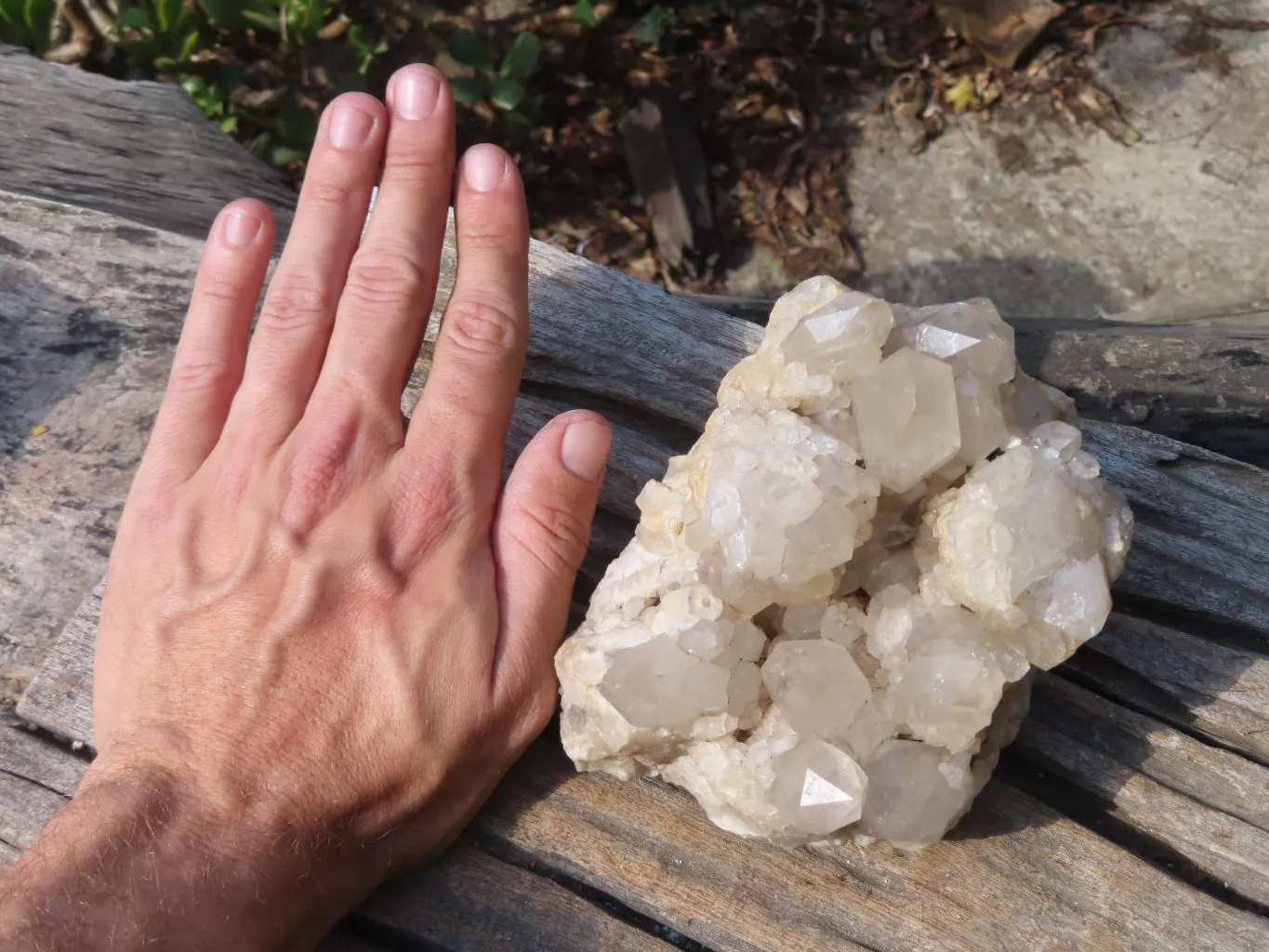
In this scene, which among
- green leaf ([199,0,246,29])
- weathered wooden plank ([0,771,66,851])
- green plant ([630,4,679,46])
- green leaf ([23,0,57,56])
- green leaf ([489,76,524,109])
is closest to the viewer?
weathered wooden plank ([0,771,66,851])

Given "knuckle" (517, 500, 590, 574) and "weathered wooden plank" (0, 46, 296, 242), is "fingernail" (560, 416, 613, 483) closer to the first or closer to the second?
"knuckle" (517, 500, 590, 574)

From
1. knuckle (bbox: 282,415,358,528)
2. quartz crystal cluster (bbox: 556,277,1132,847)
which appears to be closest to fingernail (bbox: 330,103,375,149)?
knuckle (bbox: 282,415,358,528)

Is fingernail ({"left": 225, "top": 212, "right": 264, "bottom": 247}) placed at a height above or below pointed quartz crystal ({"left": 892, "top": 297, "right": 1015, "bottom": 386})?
below

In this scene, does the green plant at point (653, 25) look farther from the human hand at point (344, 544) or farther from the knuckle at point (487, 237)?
the knuckle at point (487, 237)

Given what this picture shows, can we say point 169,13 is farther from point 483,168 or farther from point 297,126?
point 483,168

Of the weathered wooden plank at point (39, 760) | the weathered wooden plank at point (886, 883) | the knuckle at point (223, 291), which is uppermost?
the knuckle at point (223, 291)

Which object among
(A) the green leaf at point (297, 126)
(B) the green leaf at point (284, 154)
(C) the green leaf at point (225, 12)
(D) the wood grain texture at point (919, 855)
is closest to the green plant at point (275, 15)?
(C) the green leaf at point (225, 12)

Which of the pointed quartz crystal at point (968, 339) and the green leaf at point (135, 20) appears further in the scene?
the green leaf at point (135, 20)
